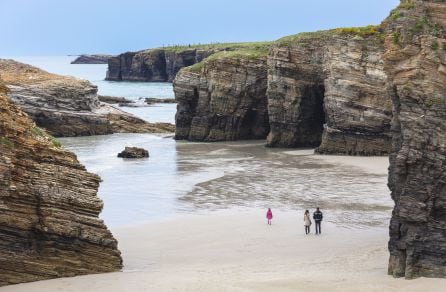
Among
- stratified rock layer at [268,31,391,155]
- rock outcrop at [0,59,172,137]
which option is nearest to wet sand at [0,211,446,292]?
stratified rock layer at [268,31,391,155]

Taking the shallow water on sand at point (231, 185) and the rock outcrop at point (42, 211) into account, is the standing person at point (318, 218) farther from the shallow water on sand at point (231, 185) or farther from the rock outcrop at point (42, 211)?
the rock outcrop at point (42, 211)

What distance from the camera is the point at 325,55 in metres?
61.3

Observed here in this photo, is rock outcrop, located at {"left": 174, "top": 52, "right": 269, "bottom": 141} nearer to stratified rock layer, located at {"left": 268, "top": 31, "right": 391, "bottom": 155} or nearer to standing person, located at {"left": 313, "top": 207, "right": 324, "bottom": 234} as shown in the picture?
stratified rock layer, located at {"left": 268, "top": 31, "right": 391, "bottom": 155}

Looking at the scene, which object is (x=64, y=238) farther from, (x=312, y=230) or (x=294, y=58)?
(x=294, y=58)

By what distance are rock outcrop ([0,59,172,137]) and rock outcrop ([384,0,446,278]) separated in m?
56.4

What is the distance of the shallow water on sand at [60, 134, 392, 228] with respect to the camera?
124 ft

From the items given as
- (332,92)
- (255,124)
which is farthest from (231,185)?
(255,124)

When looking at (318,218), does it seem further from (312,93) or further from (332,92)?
(312,93)

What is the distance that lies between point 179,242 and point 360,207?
10.8m

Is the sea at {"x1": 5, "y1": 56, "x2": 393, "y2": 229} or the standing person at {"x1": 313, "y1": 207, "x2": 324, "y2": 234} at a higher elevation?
the standing person at {"x1": 313, "y1": 207, "x2": 324, "y2": 234}

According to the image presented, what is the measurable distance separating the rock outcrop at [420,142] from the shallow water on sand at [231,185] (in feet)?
33.5

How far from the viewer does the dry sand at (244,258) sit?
75.4ft

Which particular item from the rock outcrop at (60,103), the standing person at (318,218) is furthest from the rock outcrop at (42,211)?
the rock outcrop at (60,103)

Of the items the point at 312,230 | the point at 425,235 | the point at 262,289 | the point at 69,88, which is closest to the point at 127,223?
the point at 312,230
